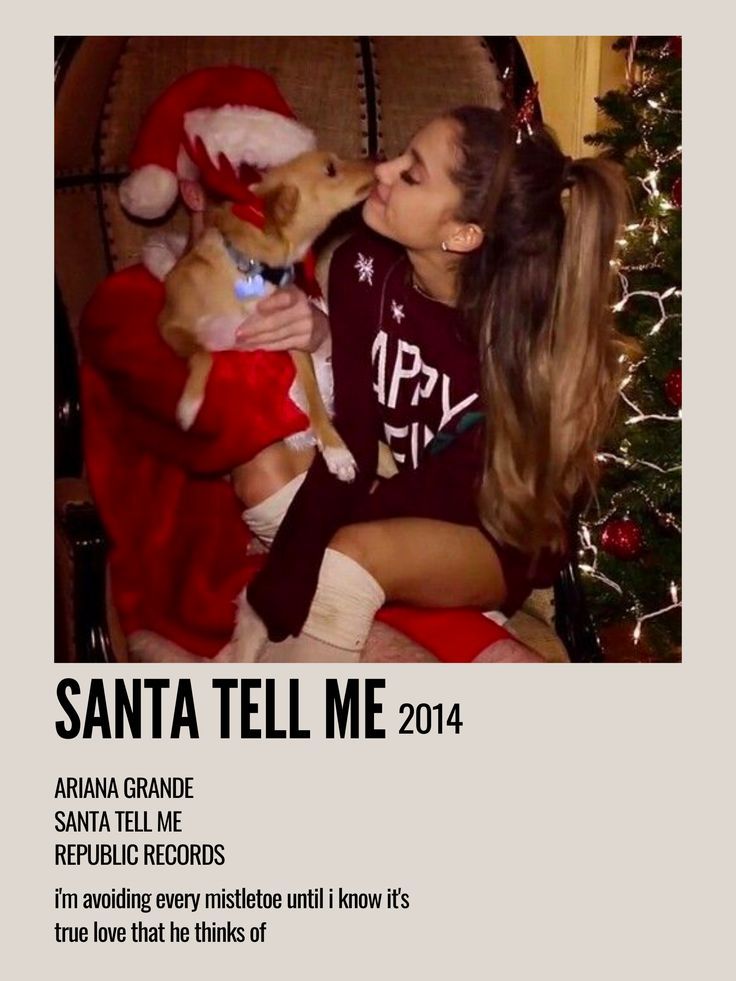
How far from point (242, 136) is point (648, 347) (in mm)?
758

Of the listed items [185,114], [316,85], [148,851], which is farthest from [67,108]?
[148,851]

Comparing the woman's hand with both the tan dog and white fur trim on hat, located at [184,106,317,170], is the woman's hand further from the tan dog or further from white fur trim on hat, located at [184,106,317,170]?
white fur trim on hat, located at [184,106,317,170]

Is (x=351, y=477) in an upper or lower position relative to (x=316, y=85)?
lower

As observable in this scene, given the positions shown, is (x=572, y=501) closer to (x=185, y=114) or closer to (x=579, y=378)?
(x=579, y=378)

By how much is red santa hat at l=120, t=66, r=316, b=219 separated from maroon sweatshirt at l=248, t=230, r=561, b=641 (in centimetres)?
19

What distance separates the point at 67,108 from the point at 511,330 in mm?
767

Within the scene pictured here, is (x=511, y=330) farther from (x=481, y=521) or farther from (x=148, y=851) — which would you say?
(x=148, y=851)

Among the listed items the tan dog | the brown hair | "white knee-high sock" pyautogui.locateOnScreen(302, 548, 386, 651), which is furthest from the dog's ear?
"white knee-high sock" pyautogui.locateOnScreen(302, 548, 386, 651)

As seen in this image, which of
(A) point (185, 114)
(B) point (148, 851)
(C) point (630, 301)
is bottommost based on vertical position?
(B) point (148, 851)

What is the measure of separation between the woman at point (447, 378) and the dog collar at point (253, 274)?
2.6 inches

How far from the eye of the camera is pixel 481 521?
2238mm

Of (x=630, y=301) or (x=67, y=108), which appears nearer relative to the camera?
(x=67, y=108)

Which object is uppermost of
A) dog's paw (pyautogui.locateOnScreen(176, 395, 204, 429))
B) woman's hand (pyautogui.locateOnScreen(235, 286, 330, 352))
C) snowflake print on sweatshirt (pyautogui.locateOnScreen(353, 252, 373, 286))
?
snowflake print on sweatshirt (pyautogui.locateOnScreen(353, 252, 373, 286))

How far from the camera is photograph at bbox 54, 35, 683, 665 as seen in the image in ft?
7.06
